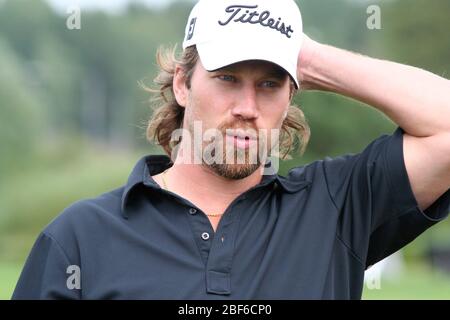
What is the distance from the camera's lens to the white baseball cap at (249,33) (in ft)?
11.4

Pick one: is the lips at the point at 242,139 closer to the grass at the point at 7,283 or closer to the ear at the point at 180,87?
the ear at the point at 180,87

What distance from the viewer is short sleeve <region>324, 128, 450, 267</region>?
11.3 feet

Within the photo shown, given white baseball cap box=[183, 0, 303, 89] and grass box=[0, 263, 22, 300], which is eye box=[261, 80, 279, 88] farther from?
grass box=[0, 263, 22, 300]

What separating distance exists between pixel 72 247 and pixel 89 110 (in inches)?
3289

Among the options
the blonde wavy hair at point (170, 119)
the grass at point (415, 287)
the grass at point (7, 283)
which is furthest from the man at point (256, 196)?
the grass at point (7, 283)

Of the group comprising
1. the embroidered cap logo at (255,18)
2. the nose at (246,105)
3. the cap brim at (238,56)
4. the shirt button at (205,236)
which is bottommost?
the shirt button at (205,236)

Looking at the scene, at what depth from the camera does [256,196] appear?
3.56 m

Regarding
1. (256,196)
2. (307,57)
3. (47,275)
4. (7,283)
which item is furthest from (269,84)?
(7,283)

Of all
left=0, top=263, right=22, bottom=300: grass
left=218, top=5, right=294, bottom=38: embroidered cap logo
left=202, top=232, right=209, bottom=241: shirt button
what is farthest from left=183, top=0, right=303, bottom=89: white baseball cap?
left=0, top=263, right=22, bottom=300: grass

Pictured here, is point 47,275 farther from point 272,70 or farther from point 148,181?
point 272,70

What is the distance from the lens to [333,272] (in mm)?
3344

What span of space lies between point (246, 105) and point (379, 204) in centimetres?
61

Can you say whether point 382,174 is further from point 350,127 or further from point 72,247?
point 350,127

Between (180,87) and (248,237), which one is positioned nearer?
(248,237)
